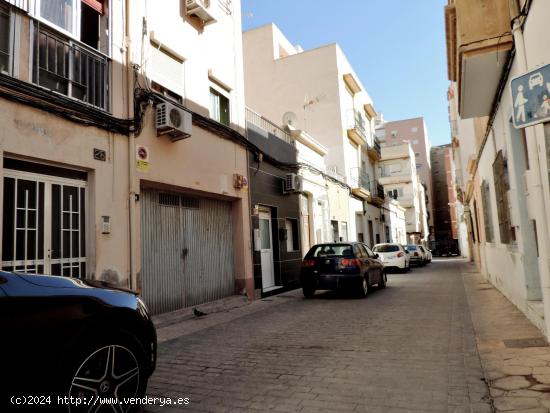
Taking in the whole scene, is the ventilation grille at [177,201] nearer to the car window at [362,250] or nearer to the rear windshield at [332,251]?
the rear windshield at [332,251]

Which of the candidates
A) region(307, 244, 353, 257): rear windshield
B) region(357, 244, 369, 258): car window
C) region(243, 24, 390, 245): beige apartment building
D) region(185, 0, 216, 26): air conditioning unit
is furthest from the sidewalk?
region(243, 24, 390, 245): beige apartment building

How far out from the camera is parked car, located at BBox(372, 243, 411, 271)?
20.7 metres

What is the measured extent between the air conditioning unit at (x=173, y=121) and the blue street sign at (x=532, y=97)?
6.03 metres

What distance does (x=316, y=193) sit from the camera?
1697 centimetres

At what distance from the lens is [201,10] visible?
9.78m

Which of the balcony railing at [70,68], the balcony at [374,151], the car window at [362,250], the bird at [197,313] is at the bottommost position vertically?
the bird at [197,313]

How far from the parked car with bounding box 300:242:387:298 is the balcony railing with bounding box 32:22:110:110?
21.4 ft

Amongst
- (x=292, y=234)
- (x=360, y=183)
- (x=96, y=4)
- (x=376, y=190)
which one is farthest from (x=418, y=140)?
(x=96, y=4)

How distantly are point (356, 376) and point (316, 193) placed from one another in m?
12.7

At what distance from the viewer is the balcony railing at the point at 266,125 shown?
12844 mm

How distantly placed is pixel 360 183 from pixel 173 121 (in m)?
17.4

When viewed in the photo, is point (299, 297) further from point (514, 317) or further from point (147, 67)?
point (147, 67)

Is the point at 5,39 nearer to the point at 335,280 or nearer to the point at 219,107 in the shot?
the point at 219,107

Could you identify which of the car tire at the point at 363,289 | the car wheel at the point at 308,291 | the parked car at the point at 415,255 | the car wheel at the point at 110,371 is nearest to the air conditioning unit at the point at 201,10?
the car wheel at the point at 308,291
